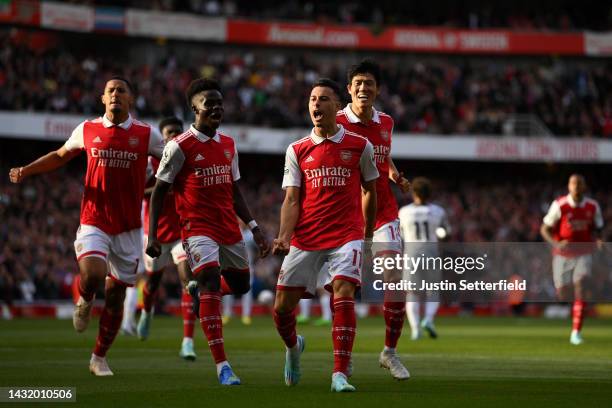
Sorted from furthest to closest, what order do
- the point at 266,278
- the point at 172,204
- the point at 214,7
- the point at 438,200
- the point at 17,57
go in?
the point at 214,7 → the point at 438,200 → the point at 17,57 → the point at 266,278 → the point at 172,204

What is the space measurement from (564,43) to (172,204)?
39341 millimetres

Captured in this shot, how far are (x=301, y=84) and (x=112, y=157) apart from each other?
34994 mm

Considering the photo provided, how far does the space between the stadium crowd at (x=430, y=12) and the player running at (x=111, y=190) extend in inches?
1435

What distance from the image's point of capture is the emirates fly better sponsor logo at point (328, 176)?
9.98 metres

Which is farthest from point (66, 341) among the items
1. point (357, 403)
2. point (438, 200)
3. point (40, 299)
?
point (438, 200)

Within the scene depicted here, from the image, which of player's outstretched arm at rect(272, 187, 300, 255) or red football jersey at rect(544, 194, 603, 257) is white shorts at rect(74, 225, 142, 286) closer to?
player's outstretched arm at rect(272, 187, 300, 255)

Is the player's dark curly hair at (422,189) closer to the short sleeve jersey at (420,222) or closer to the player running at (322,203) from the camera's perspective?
the short sleeve jersey at (420,222)

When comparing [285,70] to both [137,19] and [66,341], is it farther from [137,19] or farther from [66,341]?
[66,341]

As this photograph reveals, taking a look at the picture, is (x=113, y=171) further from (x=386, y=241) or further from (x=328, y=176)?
(x=386, y=241)

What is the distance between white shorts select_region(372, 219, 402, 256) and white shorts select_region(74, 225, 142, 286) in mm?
2398

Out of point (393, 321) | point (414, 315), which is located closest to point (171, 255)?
point (393, 321)

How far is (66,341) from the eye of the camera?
18.2 m

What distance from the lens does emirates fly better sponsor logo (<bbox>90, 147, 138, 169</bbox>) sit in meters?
11.5

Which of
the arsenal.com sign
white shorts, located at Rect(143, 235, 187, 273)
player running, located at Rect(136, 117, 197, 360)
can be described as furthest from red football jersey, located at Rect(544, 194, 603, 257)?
the arsenal.com sign
